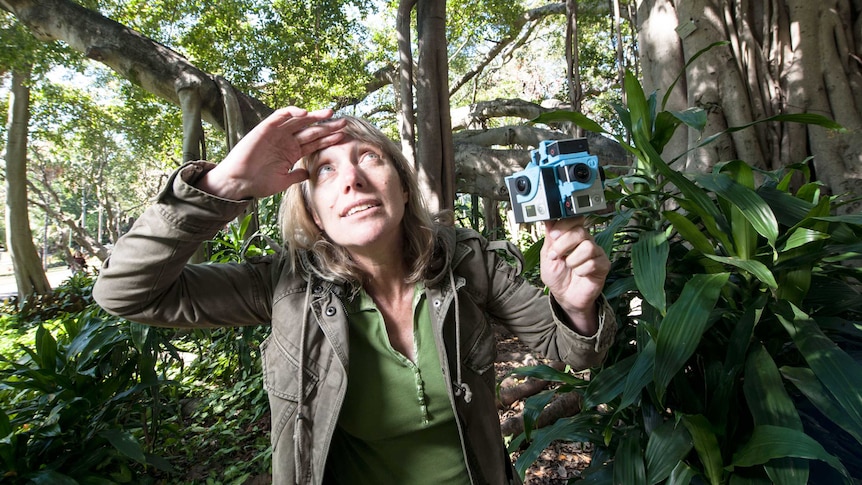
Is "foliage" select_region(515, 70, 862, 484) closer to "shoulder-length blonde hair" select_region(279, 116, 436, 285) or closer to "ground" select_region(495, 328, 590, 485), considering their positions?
"shoulder-length blonde hair" select_region(279, 116, 436, 285)

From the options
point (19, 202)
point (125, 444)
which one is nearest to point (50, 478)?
point (125, 444)

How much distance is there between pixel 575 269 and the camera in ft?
2.99

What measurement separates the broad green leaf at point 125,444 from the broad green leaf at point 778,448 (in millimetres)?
2198

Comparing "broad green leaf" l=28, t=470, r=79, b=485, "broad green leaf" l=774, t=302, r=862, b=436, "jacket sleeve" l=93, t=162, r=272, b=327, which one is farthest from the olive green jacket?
"broad green leaf" l=28, t=470, r=79, b=485

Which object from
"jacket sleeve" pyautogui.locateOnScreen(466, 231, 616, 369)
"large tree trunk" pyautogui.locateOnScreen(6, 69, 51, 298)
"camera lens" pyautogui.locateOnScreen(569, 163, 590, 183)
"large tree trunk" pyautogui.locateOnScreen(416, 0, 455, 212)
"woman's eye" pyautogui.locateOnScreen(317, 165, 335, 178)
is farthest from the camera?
"large tree trunk" pyautogui.locateOnScreen(6, 69, 51, 298)

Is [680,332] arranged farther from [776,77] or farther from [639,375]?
[776,77]

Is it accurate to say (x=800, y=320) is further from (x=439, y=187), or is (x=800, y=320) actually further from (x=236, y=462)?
(x=236, y=462)

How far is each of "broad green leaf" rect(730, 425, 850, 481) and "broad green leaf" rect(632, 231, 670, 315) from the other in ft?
1.23

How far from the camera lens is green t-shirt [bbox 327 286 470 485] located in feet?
3.53

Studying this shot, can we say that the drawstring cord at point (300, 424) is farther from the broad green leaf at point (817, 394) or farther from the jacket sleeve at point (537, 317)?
the broad green leaf at point (817, 394)

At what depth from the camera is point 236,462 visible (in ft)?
8.58

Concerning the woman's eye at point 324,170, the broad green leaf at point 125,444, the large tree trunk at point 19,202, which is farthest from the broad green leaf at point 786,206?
the large tree trunk at point 19,202

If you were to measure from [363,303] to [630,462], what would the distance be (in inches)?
36.7

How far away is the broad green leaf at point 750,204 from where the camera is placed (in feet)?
3.87
